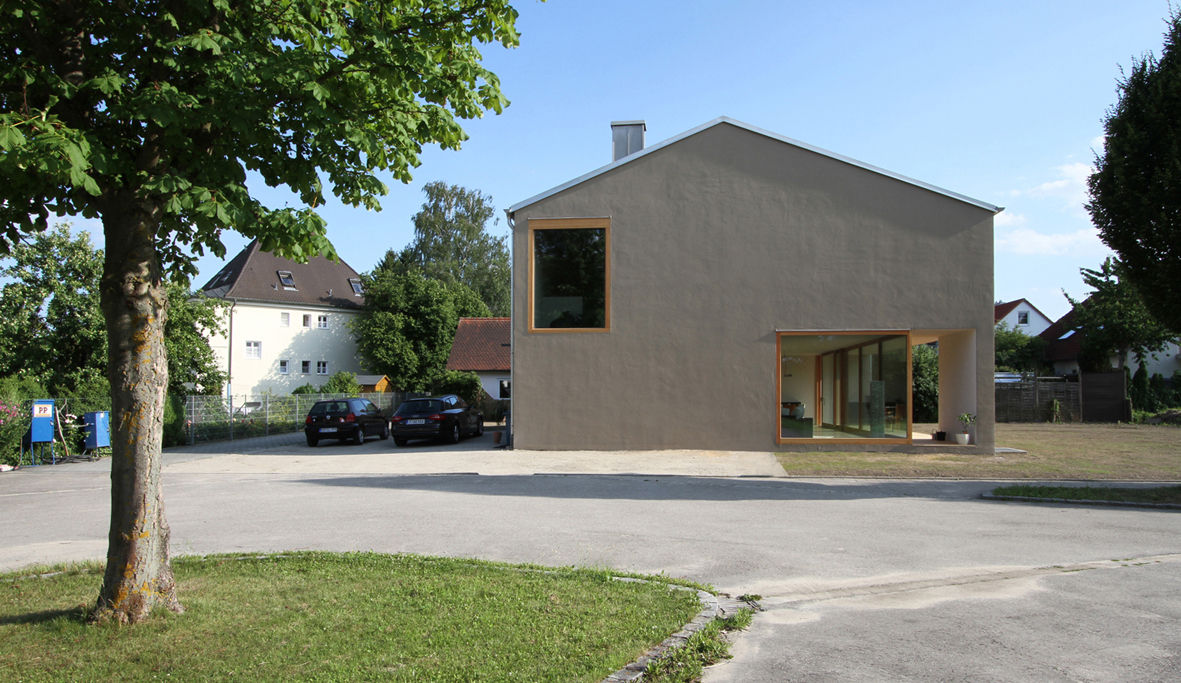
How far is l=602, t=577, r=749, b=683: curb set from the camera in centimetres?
428

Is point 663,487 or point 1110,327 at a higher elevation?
point 1110,327

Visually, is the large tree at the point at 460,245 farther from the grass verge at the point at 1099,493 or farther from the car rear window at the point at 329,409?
the grass verge at the point at 1099,493

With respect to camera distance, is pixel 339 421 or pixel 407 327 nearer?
pixel 339 421

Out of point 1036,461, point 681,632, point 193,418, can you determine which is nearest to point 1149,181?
point 1036,461

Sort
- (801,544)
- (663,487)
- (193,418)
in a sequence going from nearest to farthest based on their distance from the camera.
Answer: (801,544) → (663,487) → (193,418)

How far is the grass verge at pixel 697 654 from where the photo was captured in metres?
4.36

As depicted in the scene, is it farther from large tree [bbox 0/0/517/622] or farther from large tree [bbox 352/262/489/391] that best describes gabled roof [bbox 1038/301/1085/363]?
large tree [bbox 0/0/517/622]

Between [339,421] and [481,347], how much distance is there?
1773 cm

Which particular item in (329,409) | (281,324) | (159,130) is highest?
(281,324)

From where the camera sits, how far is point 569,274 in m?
20.2

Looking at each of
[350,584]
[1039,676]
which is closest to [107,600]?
[350,584]

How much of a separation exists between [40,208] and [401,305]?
4549 cm

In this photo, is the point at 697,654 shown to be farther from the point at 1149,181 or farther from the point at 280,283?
the point at 280,283

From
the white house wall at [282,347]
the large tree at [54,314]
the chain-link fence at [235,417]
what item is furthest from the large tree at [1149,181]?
the white house wall at [282,347]
